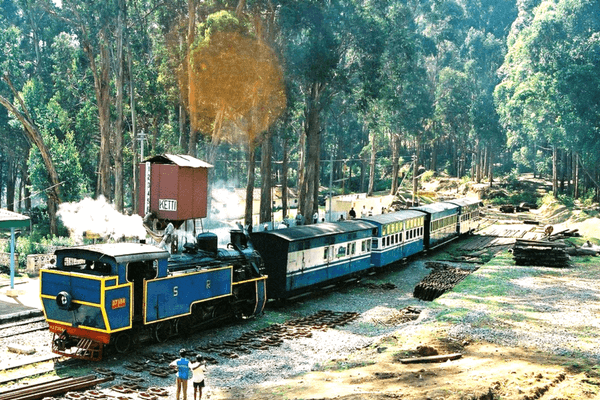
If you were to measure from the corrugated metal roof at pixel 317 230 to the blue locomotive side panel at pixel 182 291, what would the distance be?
4.12m

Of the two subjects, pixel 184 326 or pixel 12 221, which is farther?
pixel 12 221

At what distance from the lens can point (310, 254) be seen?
2392cm

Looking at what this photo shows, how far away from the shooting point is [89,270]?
1518 cm

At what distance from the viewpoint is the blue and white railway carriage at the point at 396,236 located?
97.8 ft

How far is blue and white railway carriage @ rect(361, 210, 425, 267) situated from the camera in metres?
29.8

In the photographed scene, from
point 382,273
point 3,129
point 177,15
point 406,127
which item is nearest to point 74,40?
point 3,129

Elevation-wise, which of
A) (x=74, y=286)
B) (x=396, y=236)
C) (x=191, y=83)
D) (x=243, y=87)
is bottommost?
(x=396, y=236)

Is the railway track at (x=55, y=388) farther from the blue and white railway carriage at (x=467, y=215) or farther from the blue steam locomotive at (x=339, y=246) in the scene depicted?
the blue and white railway carriage at (x=467, y=215)

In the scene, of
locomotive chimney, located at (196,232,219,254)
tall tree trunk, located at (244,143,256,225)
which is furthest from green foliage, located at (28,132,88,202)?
locomotive chimney, located at (196,232,219,254)

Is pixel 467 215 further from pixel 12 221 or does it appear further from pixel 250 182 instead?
pixel 12 221

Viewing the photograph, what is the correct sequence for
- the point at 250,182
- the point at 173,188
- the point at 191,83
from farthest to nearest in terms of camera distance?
1. the point at 250,182
2. the point at 191,83
3. the point at 173,188

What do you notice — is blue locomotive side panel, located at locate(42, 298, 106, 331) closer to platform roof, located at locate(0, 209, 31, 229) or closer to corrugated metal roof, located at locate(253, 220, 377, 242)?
platform roof, located at locate(0, 209, 31, 229)

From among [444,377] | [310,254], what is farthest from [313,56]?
[444,377]

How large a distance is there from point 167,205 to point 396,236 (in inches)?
471
